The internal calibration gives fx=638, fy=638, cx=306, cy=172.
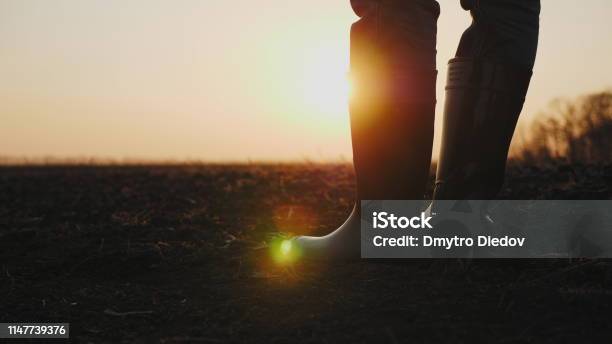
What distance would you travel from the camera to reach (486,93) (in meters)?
1.91

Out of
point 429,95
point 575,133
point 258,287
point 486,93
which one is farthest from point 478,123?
point 575,133

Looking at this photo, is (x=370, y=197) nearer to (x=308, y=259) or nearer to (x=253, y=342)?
(x=308, y=259)

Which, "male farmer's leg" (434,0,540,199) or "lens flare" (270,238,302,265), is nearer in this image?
"male farmer's leg" (434,0,540,199)

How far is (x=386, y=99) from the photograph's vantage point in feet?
6.65

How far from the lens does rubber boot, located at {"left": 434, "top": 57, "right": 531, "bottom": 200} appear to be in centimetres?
192

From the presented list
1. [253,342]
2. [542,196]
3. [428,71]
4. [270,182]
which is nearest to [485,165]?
[428,71]

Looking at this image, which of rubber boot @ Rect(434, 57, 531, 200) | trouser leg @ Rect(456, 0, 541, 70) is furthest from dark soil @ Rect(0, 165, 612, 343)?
trouser leg @ Rect(456, 0, 541, 70)

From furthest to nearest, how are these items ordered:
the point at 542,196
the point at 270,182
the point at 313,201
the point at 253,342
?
the point at 270,182
the point at 313,201
the point at 542,196
the point at 253,342

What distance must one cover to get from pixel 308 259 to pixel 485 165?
70 centimetres

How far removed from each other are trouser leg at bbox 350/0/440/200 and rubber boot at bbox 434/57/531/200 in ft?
0.35

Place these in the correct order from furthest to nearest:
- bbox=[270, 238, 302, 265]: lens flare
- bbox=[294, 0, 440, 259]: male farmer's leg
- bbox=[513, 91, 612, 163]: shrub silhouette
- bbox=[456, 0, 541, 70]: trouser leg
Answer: bbox=[513, 91, 612, 163]: shrub silhouette → bbox=[270, 238, 302, 265]: lens flare → bbox=[294, 0, 440, 259]: male farmer's leg → bbox=[456, 0, 541, 70]: trouser leg

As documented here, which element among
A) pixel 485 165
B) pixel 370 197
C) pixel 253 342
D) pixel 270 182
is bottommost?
pixel 270 182

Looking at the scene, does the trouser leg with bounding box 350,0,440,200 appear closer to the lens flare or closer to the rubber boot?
the rubber boot

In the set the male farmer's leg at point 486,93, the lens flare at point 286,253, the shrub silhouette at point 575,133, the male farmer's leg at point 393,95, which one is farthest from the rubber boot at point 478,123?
the shrub silhouette at point 575,133
